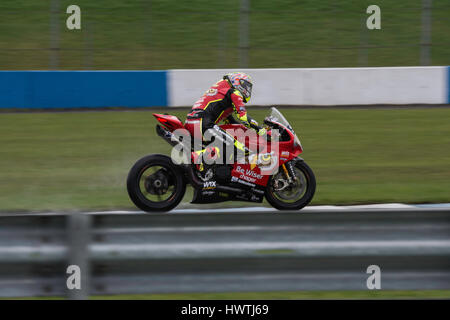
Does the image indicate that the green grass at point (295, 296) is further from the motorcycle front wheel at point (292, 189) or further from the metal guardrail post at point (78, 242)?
the motorcycle front wheel at point (292, 189)

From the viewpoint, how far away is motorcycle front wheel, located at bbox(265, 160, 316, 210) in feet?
24.6

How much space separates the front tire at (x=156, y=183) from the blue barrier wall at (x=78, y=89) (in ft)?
30.9

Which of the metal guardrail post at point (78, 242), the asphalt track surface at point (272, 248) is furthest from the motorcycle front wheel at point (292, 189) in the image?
the metal guardrail post at point (78, 242)

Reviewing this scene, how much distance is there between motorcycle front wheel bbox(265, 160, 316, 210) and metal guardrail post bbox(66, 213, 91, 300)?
11.0 feet

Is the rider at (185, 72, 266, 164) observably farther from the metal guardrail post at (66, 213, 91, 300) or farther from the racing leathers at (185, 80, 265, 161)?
the metal guardrail post at (66, 213, 91, 300)

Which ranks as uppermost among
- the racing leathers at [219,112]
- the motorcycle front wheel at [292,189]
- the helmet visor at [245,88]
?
the helmet visor at [245,88]

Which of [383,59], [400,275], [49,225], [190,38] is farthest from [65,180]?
[383,59]

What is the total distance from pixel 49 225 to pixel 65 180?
5.58m

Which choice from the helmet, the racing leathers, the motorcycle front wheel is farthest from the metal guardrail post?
the helmet

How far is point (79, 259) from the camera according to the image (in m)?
4.45

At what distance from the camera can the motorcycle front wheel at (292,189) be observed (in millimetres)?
7500

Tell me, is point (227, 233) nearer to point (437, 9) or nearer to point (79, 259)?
point (79, 259)

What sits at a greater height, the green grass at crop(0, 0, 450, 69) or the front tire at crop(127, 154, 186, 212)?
the green grass at crop(0, 0, 450, 69)

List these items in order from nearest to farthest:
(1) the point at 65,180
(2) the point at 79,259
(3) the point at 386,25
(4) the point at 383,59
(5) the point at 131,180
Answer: (2) the point at 79,259, (5) the point at 131,180, (1) the point at 65,180, (4) the point at 383,59, (3) the point at 386,25
